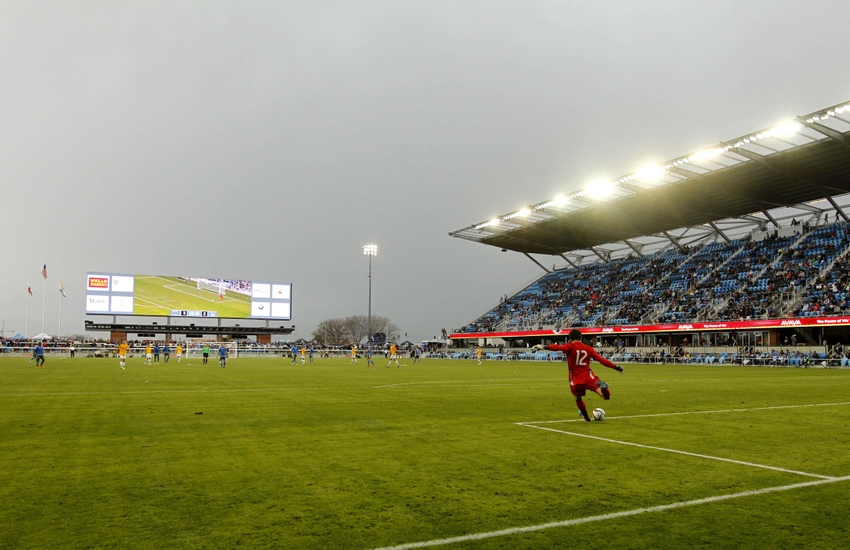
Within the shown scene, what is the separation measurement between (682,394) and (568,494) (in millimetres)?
14726

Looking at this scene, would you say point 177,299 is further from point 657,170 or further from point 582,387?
point 582,387

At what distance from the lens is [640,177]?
49.1 meters

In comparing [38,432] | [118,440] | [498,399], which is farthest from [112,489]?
[498,399]

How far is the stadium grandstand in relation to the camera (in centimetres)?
4569

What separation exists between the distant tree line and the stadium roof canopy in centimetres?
7641

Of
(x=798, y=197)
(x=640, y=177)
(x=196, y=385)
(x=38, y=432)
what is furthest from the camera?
(x=798, y=197)

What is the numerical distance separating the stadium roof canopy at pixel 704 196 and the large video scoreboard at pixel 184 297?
30174 mm

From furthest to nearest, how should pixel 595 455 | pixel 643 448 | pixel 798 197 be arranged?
1. pixel 798 197
2. pixel 643 448
3. pixel 595 455

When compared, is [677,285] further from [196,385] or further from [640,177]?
[196,385]

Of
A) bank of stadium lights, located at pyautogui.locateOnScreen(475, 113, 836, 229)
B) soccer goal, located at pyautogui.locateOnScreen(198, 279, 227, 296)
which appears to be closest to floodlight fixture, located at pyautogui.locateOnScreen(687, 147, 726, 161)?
bank of stadium lights, located at pyautogui.locateOnScreen(475, 113, 836, 229)

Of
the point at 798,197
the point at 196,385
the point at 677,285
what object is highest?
the point at 798,197

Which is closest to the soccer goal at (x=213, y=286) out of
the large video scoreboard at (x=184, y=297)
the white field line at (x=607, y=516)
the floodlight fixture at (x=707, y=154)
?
the large video scoreboard at (x=184, y=297)

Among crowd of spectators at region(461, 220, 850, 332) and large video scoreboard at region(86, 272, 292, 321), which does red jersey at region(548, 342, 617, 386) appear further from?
large video scoreboard at region(86, 272, 292, 321)

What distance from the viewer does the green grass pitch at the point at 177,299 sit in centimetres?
7969
